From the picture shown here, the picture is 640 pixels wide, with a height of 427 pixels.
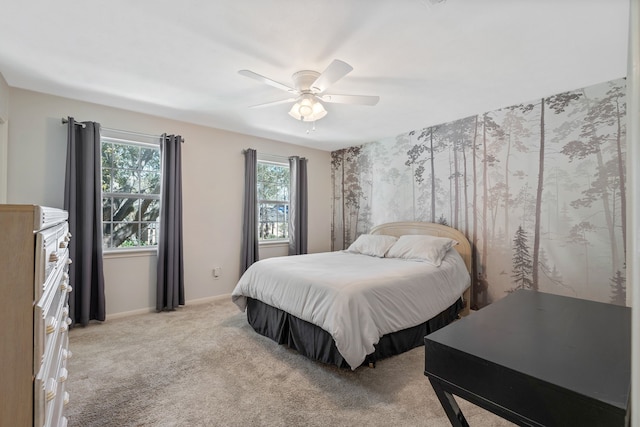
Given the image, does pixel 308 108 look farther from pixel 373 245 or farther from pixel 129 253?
pixel 129 253

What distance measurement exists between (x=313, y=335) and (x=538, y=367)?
1756mm

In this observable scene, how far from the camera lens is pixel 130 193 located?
11.5 ft

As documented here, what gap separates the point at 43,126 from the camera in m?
2.89

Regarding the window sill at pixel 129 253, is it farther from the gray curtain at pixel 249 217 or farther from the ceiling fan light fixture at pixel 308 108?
the ceiling fan light fixture at pixel 308 108

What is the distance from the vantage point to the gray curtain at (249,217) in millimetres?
4191

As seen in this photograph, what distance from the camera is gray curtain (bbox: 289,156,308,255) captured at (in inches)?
187

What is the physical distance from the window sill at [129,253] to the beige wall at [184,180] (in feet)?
0.07

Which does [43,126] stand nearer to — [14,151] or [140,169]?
[14,151]

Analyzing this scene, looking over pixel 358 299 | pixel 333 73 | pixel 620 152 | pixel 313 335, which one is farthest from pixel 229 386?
A: pixel 620 152

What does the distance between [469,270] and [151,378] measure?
3.31 m

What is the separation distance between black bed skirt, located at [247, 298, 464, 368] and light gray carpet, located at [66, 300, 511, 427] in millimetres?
79

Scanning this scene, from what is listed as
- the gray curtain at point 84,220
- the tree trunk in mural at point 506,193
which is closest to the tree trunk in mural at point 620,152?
the tree trunk in mural at point 506,193

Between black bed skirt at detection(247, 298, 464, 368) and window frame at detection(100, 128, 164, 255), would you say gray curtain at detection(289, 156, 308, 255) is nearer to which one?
black bed skirt at detection(247, 298, 464, 368)

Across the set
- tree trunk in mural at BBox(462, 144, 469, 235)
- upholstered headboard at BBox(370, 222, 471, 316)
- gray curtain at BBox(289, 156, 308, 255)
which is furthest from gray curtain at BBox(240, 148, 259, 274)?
tree trunk in mural at BBox(462, 144, 469, 235)
